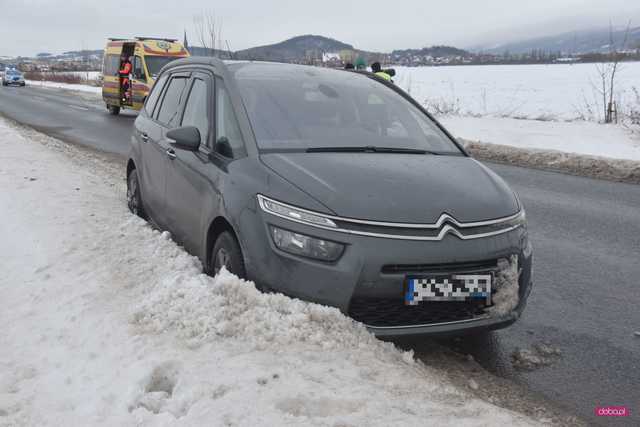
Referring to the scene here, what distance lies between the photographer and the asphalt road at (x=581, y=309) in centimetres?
Answer: 327

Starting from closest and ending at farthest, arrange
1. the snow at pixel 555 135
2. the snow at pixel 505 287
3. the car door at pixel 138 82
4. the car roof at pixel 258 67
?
the snow at pixel 505 287
the car roof at pixel 258 67
the snow at pixel 555 135
the car door at pixel 138 82

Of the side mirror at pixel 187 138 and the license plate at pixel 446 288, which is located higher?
the side mirror at pixel 187 138

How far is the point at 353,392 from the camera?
274 cm

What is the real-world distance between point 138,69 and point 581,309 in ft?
64.5

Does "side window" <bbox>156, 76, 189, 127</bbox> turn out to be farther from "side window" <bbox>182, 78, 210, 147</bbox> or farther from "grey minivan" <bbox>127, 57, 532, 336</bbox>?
"grey minivan" <bbox>127, 57, 532, 336</bbox>

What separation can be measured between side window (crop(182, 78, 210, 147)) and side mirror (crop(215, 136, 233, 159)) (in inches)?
6.1

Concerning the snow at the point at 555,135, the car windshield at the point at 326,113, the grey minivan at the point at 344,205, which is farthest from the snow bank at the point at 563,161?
the grey minivan at the point at 344,205

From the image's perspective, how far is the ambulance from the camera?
21.0 metres

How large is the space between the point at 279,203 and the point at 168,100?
261cm

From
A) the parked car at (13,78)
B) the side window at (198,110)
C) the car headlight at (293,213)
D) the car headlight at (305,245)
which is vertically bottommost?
the car headlight at (305,245)

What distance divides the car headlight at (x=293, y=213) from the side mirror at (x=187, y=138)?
3.18ft

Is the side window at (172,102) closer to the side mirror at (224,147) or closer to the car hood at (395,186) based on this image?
the side mirror at (224,147)

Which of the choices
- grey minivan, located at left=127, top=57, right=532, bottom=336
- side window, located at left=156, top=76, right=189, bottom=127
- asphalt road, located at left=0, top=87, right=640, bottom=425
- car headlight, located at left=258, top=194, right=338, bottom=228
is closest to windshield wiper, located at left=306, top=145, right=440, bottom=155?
grey minivan, located at left=127, top=57, right=532, bottom=336

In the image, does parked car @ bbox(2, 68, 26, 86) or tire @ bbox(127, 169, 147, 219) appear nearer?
tire @ bbox(127, 169, 147, 219)
